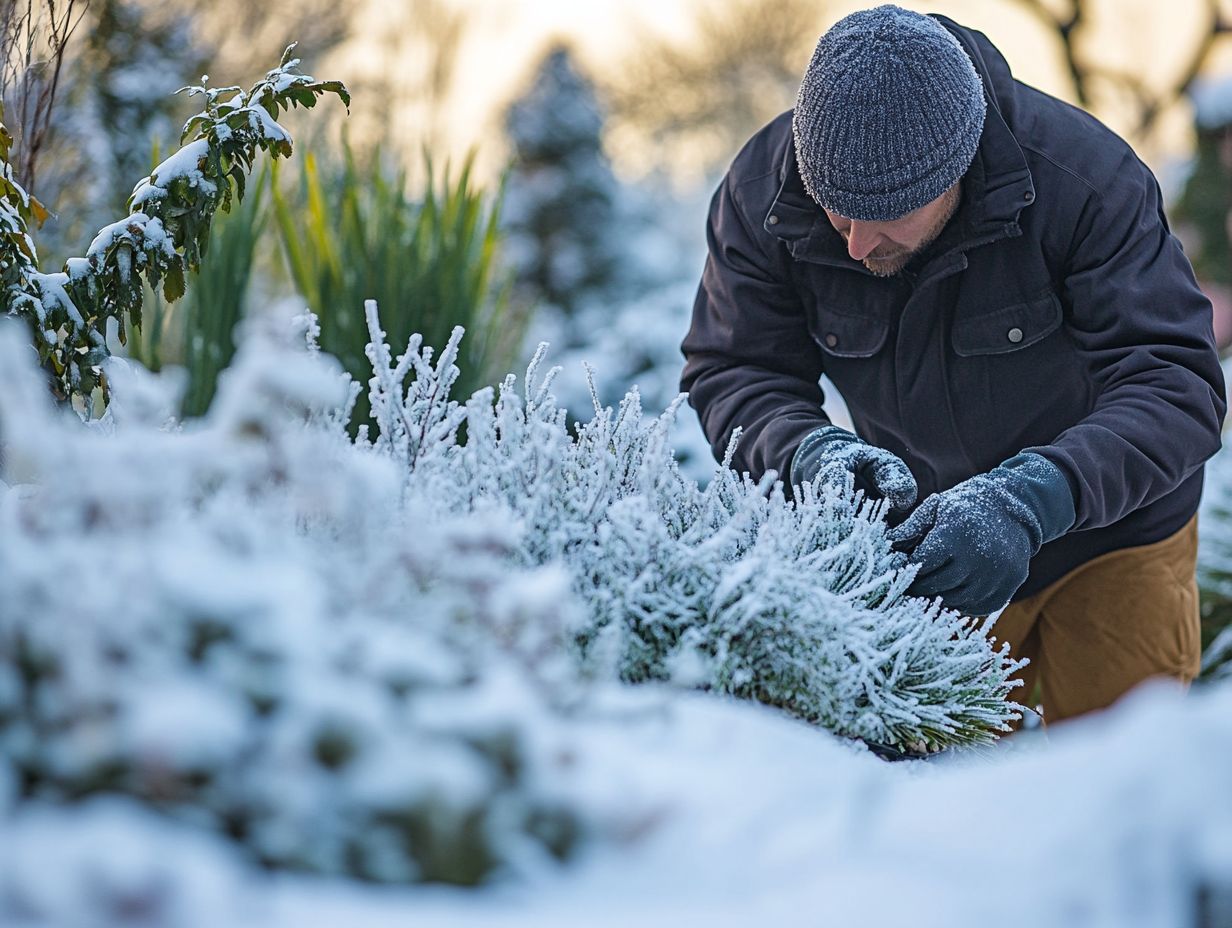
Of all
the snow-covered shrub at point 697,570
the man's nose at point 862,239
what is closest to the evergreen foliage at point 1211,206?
the man's nose at point 862,239

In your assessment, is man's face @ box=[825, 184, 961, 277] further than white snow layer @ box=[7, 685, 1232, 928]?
Yes

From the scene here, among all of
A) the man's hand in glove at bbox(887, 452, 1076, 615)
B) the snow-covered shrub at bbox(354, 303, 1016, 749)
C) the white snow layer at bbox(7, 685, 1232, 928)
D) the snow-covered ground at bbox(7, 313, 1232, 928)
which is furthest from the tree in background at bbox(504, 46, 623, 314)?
the white snow layer at bbox(7, 685, 1232, 928)

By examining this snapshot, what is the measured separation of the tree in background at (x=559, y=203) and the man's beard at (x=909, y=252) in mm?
7466

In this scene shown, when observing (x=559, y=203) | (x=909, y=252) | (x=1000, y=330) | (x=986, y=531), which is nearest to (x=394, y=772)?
(x=986, y=531)

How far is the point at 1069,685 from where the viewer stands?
2.55 metres

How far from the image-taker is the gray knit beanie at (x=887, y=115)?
75.5 inches

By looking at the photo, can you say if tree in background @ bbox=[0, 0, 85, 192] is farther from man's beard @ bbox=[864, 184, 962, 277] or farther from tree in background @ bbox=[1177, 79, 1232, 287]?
tree in background @ bbox=[1177, 79, 1232, 287]

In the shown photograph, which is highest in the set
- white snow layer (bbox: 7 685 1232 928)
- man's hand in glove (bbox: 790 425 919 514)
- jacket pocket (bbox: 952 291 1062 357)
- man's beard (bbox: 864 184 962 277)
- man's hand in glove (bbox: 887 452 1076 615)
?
man's beard (bbox: 864 184 962 277)

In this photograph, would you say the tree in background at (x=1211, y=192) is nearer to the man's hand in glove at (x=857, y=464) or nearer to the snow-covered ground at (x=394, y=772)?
the man's hand in glove at (x=857, y=464)

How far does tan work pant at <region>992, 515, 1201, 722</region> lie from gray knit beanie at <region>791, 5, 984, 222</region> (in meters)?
0.95

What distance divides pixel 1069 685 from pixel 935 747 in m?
1.07

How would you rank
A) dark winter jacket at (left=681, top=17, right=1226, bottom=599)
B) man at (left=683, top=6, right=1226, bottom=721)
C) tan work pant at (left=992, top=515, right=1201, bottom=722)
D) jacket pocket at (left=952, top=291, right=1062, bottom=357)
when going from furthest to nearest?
tan work pant at (left=992, top=515, right=1201, bottom=722) < jacket pocket at (left=952, top=291, right=1062, bottom=357) < dark winter jacket at (left=681, top=17, right=1226, bottom=599) < man at (left=683, top=6, right=1226, bottom=721)

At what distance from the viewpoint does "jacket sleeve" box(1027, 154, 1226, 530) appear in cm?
193

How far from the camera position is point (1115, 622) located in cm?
248
